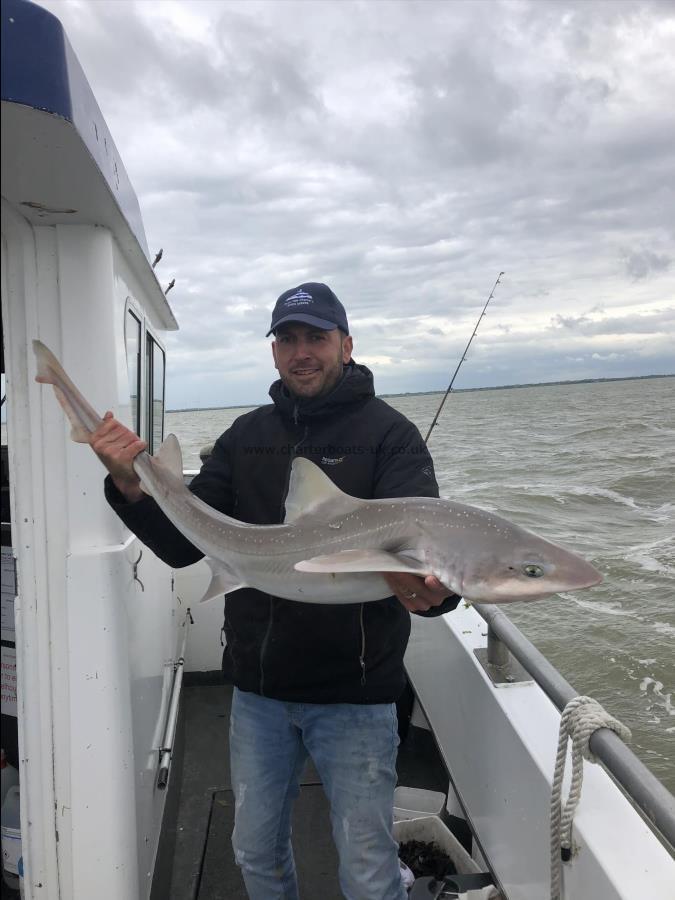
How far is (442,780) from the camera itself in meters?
4.27

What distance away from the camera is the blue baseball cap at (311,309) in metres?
2.70

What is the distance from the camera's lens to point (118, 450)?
2.23 meters

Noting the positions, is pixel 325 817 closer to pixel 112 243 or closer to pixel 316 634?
pixel 316 634

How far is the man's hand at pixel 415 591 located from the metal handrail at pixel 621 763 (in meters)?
0.66

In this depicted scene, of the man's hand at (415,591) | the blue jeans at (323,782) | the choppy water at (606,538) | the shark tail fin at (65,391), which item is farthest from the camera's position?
the choppy water at (606,538)

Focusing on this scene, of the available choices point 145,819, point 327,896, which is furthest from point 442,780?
point 145,819

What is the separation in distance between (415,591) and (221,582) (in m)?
0.77

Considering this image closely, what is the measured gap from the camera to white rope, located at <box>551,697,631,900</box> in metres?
2.10

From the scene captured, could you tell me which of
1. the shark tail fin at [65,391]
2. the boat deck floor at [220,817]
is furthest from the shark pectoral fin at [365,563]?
the boat deck floor at [220,817]

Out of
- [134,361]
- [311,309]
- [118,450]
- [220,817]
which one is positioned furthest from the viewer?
[220,817]

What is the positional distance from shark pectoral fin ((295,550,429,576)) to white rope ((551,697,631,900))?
741 millimetres

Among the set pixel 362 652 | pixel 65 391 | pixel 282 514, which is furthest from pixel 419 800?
pixel 65 391

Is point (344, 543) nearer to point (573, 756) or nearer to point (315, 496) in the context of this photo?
point (315, 496)

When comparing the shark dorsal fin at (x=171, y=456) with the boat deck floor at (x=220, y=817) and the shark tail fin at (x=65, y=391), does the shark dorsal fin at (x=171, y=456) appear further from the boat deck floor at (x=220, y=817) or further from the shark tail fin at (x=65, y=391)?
the boat deck floor at (x=220, y=817)
